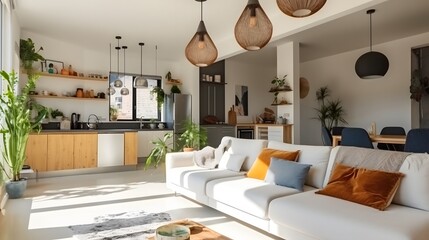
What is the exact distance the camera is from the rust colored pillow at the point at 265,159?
3299 mm

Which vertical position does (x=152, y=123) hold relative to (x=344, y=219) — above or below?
above

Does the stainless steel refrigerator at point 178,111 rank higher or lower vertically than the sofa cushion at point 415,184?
higher

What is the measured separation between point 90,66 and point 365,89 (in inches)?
280

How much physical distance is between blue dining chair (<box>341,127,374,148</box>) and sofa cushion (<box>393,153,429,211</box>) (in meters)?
1.84

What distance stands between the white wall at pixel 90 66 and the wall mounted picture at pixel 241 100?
64.1 inches

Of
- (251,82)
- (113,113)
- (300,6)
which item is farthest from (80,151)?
(251,82)

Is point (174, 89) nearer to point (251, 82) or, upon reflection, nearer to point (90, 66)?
point (90, 66)

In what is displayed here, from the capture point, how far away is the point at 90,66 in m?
7.21

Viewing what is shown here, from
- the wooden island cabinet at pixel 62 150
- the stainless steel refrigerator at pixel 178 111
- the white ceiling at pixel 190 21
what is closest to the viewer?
the white ceiling at pixel 190 21

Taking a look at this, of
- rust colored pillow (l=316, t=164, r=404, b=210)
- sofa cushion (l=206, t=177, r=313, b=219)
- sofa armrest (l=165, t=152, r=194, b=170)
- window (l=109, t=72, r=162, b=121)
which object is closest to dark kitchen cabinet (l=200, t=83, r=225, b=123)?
window (l=109, t=72, r=162, b=121)

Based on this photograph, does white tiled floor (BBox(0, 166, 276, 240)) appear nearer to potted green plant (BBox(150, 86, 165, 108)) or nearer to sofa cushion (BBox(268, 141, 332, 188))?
sofa cushion (BBox(268, 141, 332, 188))

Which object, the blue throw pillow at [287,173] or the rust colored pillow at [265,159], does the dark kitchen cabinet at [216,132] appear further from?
the blue throw pillow at [287,173]

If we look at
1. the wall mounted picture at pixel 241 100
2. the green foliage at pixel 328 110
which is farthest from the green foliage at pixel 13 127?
the green foliage at pixel 328 110

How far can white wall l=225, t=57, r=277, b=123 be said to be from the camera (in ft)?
29.4
